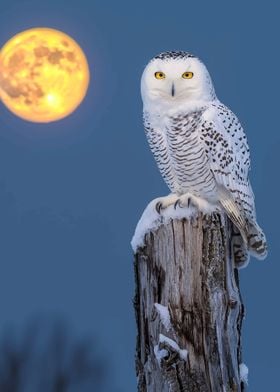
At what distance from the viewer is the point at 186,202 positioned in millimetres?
5438

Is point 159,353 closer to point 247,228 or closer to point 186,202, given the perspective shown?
point 186,202

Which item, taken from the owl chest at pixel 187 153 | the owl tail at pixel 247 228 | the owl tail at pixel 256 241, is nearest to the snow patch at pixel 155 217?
the owl tail at pixel 247 228

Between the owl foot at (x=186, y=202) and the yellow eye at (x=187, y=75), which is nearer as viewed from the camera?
the owl foot at (x=186, y=202)

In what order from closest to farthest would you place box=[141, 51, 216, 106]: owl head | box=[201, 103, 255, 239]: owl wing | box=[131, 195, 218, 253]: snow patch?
box=[131, 195, 218, 253]: snow patch < box=[201, 103, 255, 239]: owl wing < box=[141, 51, 216, 106]: owl head

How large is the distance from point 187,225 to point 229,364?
71 cm

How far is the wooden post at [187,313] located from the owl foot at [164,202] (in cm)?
22

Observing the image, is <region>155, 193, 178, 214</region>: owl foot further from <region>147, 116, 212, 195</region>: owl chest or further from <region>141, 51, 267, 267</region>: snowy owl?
<region>147, 116, 212, 195</region>: owl chest

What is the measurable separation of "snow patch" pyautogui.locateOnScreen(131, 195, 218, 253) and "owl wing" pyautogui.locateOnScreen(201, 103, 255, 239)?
367 millimetres

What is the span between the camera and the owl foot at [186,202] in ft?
17.6

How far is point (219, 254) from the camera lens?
16.3 feet

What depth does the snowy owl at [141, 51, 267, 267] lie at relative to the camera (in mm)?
5703

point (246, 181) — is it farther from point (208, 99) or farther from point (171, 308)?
point (171, 308)

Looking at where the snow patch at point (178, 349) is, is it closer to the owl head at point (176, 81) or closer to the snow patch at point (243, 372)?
the snow patch at point (243, 372)


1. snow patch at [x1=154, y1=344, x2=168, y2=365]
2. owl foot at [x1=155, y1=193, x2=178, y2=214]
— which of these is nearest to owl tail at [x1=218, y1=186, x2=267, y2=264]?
owl foot at [x1=155, y1=193, x2=178, y2=214]
